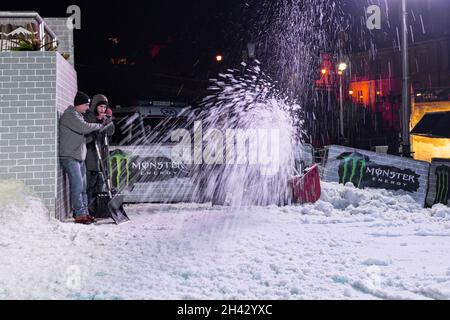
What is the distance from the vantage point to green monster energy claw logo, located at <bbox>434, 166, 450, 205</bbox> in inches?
375

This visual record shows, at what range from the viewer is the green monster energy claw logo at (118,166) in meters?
9.84

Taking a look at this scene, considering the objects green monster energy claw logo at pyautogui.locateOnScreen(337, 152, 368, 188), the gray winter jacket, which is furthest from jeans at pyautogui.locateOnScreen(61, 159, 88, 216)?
green monster energy claw logo at pyautogui.locateOnScreen(337, 152, 368, 188)

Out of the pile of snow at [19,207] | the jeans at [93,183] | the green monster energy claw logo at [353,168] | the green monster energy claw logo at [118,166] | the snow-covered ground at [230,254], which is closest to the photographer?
the snow-covered ground at [230,254]

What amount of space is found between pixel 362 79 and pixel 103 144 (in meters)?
66.1

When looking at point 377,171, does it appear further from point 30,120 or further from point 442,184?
point 30,120

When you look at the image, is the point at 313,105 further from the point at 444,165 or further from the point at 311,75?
the point at 444,165

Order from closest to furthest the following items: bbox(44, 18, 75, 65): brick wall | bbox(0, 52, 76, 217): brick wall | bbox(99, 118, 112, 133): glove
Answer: bbox(0, 52, 76, 217): brick wall, bbox(99, 118, 112, 133): glove, bbox(44, 18, 75, 65): brick wall

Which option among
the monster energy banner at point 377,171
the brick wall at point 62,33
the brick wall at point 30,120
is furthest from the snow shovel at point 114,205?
the monster energy banner at point 377,171

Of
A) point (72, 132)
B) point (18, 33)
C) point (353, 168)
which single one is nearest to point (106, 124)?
point (72, 132)

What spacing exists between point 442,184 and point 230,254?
6009 millimetres

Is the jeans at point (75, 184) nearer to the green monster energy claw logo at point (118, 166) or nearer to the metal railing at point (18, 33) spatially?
the metal railing at point (18, 33)

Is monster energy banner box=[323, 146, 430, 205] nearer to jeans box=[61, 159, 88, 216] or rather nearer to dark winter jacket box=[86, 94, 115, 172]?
dark winter jacket box=[86, 94, 115, 172]

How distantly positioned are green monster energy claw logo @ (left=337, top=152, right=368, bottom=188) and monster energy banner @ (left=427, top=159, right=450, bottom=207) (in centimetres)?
136

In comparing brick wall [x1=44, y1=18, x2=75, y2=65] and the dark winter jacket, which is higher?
brick wall [x1=44, y1=18, x2=75, y2=65]
